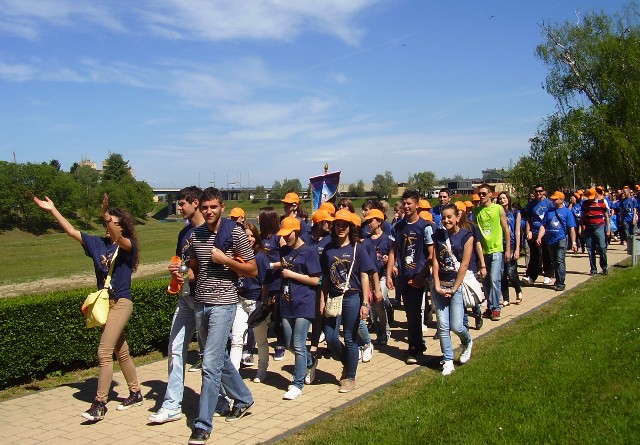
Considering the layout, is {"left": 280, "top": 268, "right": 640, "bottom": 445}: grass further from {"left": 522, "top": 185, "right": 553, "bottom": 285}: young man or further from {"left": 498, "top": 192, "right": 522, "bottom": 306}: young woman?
{"left": 522, "top": 185, "right": 553, "bottom": 285}: young man

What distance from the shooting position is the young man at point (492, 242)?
1012cm

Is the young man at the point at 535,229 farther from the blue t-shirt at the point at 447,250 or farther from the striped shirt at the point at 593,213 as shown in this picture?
the blue t-shirt at the point at 447,250

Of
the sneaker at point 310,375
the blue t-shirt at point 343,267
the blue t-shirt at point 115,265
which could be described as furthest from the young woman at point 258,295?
the blue t-shirt at point 115,265

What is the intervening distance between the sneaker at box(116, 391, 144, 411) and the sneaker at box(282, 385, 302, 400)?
1442 mm

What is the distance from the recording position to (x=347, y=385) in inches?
266

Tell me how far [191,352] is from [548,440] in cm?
545

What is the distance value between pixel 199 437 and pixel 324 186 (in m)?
7.14

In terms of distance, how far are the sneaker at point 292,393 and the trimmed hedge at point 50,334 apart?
9.95ft

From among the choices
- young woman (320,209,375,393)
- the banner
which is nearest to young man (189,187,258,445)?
young woman (320,209,375,393)

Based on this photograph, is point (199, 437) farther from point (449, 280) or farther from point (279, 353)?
point (449, 280)

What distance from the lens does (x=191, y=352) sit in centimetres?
900

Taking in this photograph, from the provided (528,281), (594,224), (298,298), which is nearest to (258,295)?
(298,298)

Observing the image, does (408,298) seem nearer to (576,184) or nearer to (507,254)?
(507,254)

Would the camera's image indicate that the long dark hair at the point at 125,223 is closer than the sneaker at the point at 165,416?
No
